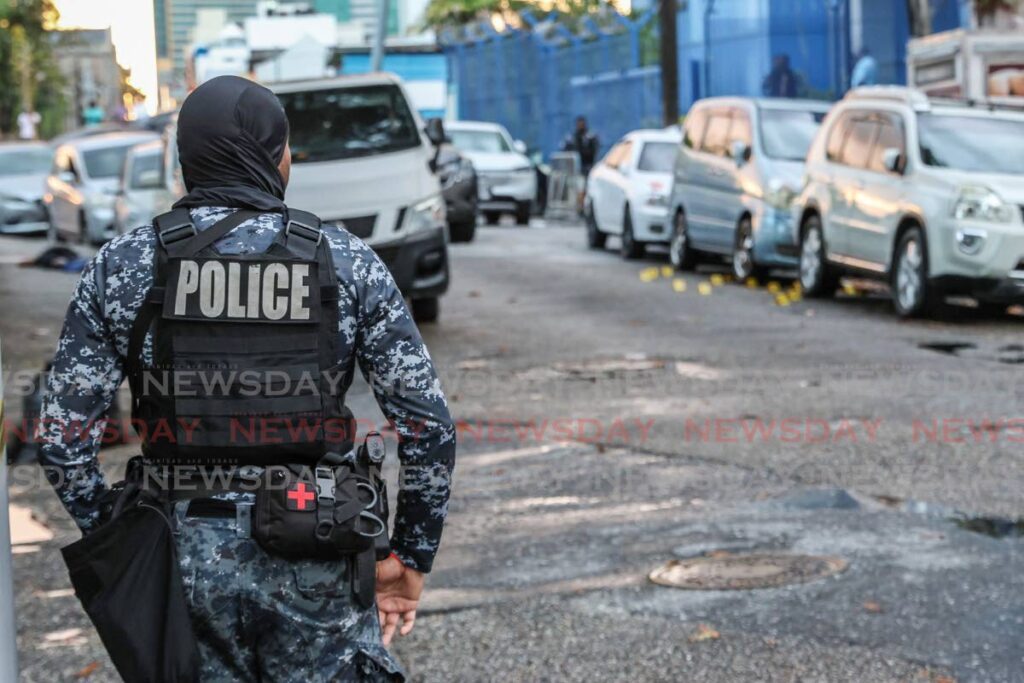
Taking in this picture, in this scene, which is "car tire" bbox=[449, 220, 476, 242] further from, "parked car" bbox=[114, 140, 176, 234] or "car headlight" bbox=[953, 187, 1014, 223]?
"car headlight" bbox=[953, 187, 1014, 223]

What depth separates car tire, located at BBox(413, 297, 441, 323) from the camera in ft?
49.7

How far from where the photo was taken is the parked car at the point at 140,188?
67.0ft

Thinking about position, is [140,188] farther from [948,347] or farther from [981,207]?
[948,347]

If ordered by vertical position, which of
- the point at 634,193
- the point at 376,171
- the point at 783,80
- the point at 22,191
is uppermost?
the point at 783,80

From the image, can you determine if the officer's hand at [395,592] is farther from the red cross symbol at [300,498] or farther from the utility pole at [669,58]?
the utility pole at [669,58]

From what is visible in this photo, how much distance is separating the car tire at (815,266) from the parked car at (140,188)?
6662 millimetres

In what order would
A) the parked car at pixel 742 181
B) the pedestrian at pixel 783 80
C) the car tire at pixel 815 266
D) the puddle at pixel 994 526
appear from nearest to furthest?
the puddle at pixel 994 526 < the car tire at pixel 815 266 < the parked car at pixel 742 181 < the pedestrian at pixel 783 80

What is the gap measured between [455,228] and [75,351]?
73.6ft

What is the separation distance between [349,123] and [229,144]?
37.5 feet

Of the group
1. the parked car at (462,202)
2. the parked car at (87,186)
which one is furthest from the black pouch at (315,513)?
the parked car at (87,186)

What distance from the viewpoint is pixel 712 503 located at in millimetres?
7754

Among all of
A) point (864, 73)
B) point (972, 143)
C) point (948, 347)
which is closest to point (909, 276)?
point (972, 143)

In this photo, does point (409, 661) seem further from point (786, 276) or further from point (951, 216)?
point (786, 276)

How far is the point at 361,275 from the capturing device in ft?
10.8
